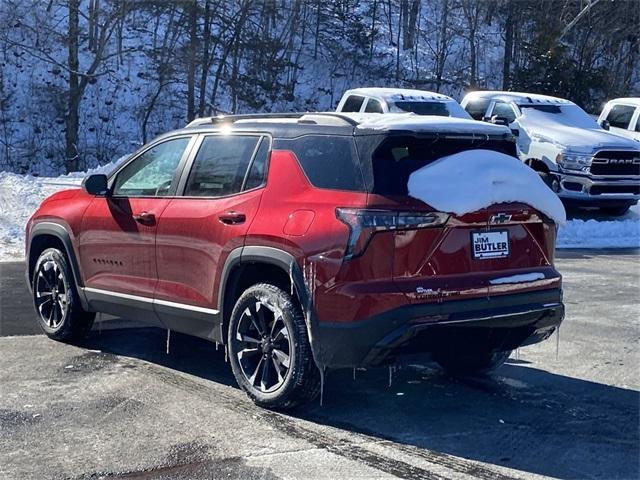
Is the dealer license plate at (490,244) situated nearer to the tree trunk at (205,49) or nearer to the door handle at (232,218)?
the door handle at (232,218)

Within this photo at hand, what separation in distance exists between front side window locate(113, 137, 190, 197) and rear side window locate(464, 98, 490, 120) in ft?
44.1

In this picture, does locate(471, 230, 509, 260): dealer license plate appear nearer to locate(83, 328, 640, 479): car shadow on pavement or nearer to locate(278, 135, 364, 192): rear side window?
locate(278, 135, 364, 192): rear side window

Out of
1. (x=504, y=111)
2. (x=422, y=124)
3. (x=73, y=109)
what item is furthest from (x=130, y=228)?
(x=73, y=109)

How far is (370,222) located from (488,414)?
1.53 metres

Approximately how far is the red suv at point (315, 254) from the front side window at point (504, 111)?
41.1 feet

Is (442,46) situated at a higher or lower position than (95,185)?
higher

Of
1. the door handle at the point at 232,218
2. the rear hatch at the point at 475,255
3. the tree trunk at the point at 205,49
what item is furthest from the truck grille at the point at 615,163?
the tree trunk at the point at 205,49

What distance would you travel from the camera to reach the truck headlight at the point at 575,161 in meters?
16.1

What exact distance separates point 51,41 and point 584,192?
21692 millimetres

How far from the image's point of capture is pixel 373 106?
17.2 metres

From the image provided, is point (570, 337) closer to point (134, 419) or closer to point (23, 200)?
point (134, 419)

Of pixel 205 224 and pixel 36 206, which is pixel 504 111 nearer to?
pixel 36 206

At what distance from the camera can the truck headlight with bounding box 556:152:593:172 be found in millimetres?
16062

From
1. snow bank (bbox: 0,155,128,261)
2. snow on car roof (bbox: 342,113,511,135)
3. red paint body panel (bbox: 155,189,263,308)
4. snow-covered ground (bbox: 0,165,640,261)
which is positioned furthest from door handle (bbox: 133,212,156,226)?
snow-covered ground (bbox: 0,165,640,261)
